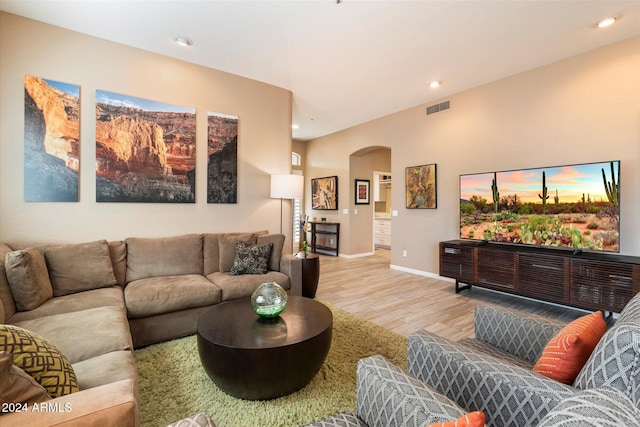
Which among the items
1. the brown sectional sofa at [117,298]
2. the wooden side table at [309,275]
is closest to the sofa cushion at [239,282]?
the brown sectional sofa at [117,298]

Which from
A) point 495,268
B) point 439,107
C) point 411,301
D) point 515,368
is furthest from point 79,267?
point 439,107

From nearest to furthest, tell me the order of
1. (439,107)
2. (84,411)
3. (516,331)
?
(84,411) → (516,331) → (439,107)

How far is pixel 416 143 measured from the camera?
5059 mm

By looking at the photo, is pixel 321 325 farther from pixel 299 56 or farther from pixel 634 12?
pixel 634 12

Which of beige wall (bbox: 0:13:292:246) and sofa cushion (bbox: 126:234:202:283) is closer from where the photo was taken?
beige wall (bbox: 0:13:292:246)

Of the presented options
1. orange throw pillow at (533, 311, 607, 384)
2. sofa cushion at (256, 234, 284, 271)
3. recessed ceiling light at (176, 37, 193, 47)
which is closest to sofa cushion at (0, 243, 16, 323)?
Result: sofa cushion at (256, 234, 284, 271)

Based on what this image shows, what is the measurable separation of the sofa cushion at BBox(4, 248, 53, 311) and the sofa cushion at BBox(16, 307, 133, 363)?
1.02 ft

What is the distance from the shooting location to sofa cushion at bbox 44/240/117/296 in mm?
2381

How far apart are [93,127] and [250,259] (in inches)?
85.9

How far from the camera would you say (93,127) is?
115 inches

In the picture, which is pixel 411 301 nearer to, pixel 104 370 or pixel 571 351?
pixel 571 351

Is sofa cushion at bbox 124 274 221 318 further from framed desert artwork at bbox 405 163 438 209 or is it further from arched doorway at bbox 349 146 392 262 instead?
arched doorway at bbox 349 146 392 262

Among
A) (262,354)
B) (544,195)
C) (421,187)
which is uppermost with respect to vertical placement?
(421,187)

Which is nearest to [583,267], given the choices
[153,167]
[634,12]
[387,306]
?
[387,306]
